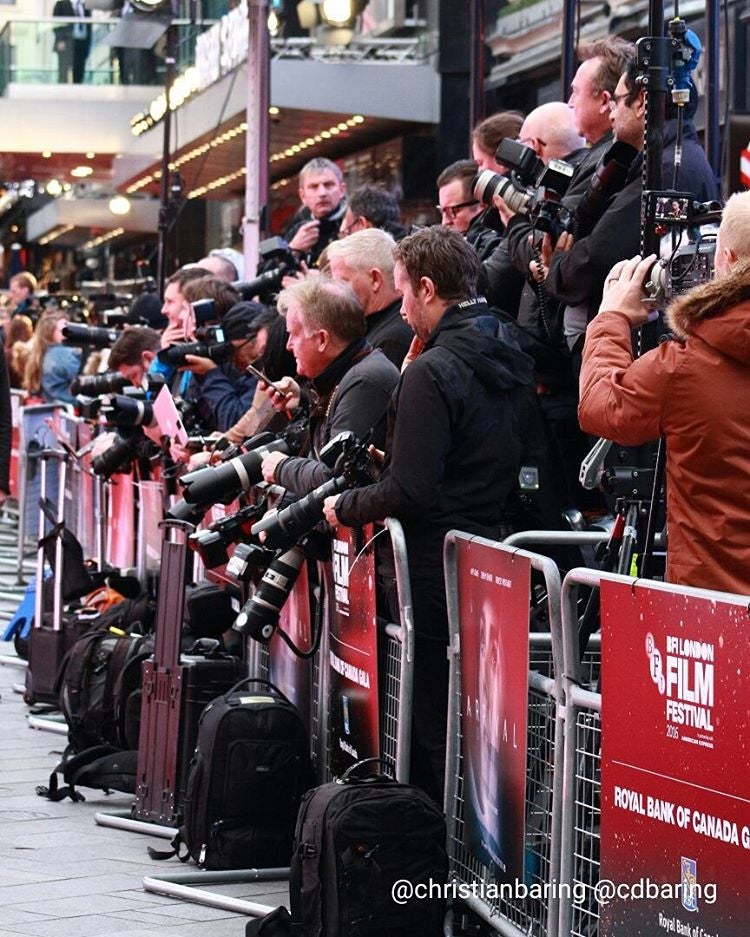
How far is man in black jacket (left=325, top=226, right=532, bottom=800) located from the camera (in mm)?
5375

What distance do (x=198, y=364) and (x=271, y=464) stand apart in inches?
104

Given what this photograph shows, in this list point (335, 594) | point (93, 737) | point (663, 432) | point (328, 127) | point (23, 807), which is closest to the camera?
point (663, 432)

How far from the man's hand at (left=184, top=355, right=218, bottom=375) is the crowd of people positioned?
3.54 ft

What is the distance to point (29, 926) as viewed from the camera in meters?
5.37

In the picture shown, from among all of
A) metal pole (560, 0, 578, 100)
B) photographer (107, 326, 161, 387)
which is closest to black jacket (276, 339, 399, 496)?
metal pole (560, 0, 578, 100)

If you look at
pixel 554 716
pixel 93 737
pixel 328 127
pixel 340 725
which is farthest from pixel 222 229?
pixel 554 716

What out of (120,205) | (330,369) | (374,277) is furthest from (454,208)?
(120,205)

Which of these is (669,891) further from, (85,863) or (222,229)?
(222,229)

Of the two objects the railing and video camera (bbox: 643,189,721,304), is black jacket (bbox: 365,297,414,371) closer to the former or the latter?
video camera (bbox: 643,189,721,304)

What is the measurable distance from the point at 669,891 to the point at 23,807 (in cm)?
387

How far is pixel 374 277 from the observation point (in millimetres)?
6781

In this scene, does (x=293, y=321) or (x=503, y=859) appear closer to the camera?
(x=503, y=859)

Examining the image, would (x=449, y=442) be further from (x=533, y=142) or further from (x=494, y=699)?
(x=533, y=142)

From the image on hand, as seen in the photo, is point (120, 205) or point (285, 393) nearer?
point (285, 393)
